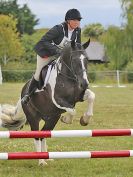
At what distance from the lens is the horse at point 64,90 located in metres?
7.27

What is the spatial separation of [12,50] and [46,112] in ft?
182

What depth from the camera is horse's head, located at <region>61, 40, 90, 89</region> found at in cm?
715

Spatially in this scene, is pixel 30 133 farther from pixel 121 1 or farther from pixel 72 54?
pixel 121 1

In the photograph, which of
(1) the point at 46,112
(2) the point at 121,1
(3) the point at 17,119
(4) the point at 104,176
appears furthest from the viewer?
(2) the point at 121,1

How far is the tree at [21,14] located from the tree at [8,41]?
20.5 metres

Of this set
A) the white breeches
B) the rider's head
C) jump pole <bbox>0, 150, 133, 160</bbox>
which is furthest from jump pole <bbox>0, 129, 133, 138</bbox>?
the rider's head

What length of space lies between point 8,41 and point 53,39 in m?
54.0

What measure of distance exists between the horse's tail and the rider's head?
1.92m

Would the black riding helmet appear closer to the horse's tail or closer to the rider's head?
the rider's head

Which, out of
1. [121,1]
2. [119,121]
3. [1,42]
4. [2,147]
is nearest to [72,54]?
[2,147]

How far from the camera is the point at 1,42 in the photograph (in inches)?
2425

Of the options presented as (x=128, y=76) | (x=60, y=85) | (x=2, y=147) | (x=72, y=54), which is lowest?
(x=128, y=76)

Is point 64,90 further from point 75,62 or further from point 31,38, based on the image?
point 31,38

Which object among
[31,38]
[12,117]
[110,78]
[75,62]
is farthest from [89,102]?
[31,38]
